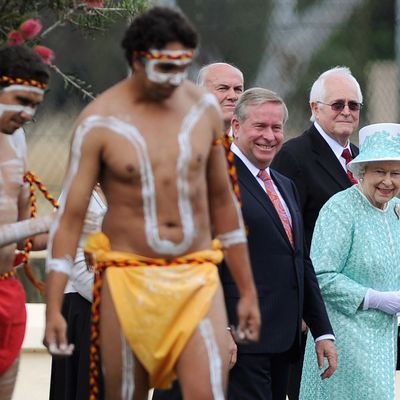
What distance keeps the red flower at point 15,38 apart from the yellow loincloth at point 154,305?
2.76ft

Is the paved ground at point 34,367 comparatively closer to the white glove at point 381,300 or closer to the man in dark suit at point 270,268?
the white glove at point 381,300

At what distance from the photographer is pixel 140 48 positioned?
18.8 feet

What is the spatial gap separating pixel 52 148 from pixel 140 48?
6.67 m

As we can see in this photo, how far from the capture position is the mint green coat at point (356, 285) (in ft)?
24.5

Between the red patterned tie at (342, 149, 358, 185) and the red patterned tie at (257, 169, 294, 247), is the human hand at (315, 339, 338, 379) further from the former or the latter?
the red patterned tie at (342, 149, 358, 185)

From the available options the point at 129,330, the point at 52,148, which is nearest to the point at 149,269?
the point at 129,330

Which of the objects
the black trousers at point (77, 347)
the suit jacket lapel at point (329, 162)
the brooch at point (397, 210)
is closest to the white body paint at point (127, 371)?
the black trousers at point (77, 347)

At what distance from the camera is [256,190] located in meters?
7.19

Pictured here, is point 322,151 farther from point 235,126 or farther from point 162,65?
point 162,65

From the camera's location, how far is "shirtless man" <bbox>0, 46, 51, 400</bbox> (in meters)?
5.95

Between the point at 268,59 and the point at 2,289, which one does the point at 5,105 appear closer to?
the point at 2,289

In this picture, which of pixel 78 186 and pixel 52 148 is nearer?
pixel 78 186

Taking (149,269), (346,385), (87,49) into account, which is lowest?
(346,385)

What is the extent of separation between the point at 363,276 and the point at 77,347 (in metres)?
1.47
